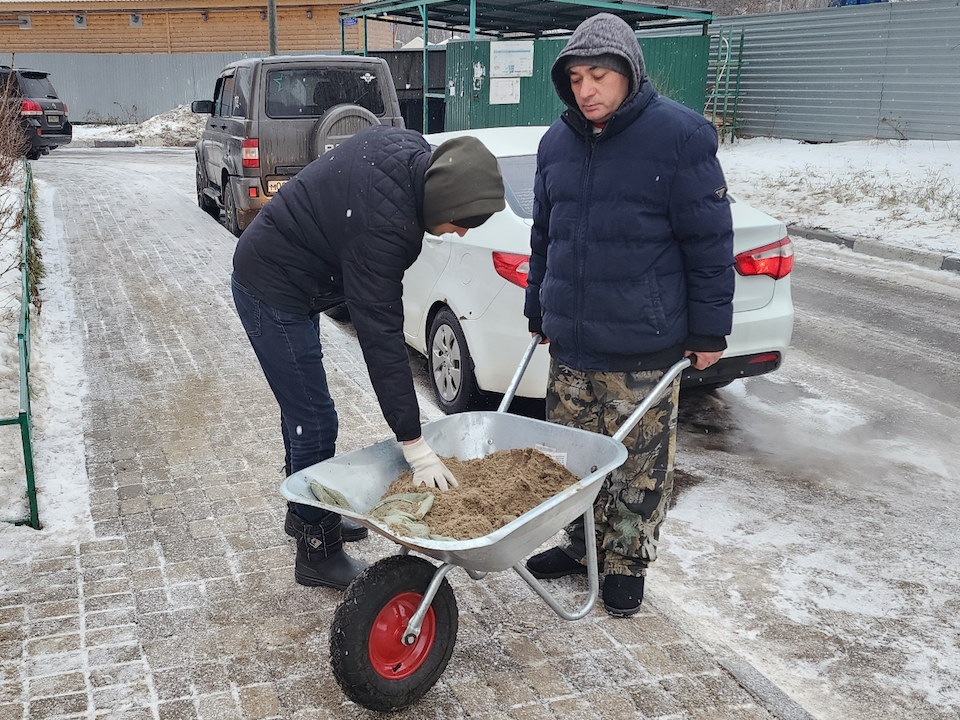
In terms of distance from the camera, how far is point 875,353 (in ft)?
22.2

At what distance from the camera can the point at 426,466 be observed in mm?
2725

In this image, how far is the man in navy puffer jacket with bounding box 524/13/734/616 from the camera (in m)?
2.87

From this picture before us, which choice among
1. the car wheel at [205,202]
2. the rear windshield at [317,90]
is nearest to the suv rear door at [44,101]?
the car wheel at [205,202]

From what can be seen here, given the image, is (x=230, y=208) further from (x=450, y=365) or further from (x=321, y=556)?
(x=321, y=556)

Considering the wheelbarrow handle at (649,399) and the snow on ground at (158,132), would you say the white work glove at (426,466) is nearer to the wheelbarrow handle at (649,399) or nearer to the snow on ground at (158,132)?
the wheelbarrow handle at (649,399)

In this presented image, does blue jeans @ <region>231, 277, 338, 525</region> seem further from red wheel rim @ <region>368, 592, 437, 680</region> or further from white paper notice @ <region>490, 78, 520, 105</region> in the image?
white paper notice @ <region>490, 78, 520, 105</region>

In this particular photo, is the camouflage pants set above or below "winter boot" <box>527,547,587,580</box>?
above

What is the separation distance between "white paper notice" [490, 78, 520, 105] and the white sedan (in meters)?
12.0

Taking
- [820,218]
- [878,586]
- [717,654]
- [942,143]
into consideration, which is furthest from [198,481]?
[942,143]

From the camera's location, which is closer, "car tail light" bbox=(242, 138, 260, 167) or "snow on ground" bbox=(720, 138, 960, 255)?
"car tail light" bbox=(242, 138, 260, 167)

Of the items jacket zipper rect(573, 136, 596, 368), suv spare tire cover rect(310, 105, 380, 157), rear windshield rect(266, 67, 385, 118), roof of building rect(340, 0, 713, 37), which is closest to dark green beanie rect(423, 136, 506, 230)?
jacket zipper rect(573, 136, 596, 368)

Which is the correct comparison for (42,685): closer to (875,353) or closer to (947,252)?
(875,353)

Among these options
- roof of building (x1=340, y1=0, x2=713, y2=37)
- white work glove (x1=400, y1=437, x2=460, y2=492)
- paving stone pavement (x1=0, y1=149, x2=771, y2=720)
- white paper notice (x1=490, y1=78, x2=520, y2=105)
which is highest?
roof of building (x1=340, y1=0, x2=713, y2=37)

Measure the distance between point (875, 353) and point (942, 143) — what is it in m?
9.84
